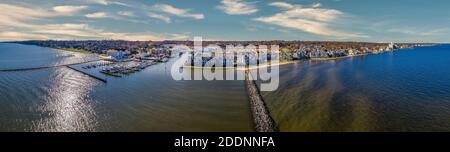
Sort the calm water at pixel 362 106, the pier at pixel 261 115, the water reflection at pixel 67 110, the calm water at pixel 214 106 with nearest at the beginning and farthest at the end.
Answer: the pier at pixel 261 115, the calm water at pixel 362 106, the calm water at pixel 214 106, the water reflection at pixel 67 110

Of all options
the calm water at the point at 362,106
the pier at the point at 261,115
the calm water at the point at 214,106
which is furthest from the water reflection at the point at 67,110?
the calm water at the point at 362,106

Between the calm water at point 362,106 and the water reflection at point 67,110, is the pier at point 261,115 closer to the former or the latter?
the calm water at point 362,106

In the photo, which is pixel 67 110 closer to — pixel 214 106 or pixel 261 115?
pixel 214 106

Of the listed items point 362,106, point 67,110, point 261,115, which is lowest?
point 67,110

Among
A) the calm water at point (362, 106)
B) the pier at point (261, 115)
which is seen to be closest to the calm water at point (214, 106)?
the calm water at point (362, 106)

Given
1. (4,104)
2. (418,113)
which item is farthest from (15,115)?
(418,113)

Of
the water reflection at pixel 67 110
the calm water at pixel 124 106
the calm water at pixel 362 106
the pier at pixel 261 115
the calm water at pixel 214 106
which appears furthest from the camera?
the water reflection at pixel 67 110

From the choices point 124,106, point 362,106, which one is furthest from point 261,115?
point 124,106

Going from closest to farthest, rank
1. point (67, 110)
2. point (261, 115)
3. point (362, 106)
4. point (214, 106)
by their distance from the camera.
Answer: point (261, 115)
point (67, 110)
point (362, 106)
point (214, 106)

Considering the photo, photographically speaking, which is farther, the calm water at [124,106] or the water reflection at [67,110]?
the water reflection at [67,110]

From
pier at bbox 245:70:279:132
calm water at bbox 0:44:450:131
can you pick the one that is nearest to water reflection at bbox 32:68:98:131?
calm water at bbox 0:44:450:131
